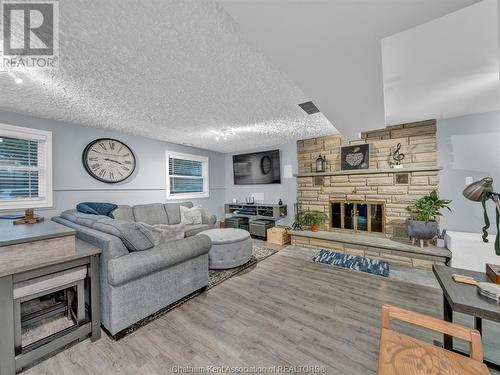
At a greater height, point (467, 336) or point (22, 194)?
point (22, 194)

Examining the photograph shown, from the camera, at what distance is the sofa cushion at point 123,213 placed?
3464mm

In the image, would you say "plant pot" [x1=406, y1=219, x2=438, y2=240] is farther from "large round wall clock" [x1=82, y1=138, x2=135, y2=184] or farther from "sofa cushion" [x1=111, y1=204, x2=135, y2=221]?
"large round wall clock" [x1=82, y1=138, x2=135, y2=184]

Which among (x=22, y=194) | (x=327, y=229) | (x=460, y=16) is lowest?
(x=327, y=229)

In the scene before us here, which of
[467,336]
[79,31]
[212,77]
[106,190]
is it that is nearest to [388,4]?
[212,77]

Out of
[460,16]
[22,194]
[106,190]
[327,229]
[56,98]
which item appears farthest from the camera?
[327,229]

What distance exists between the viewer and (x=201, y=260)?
2.42m

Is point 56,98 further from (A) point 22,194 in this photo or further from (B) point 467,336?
(B) point 467,336

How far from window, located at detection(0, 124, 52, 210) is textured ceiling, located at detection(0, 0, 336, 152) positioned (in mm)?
336

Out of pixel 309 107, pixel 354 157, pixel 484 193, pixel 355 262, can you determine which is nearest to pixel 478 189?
pixel 484 193

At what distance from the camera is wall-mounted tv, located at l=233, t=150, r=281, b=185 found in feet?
16.5

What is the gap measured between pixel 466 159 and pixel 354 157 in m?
1.57

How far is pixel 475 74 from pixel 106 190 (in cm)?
526

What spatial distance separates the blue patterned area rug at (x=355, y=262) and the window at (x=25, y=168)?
442 cm

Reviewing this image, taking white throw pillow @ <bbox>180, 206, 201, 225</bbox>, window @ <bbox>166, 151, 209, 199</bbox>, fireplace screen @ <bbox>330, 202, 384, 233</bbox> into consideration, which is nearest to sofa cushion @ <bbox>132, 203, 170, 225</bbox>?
white throw pillow @ <bbox>180, 206, 201, 225</bbox>
